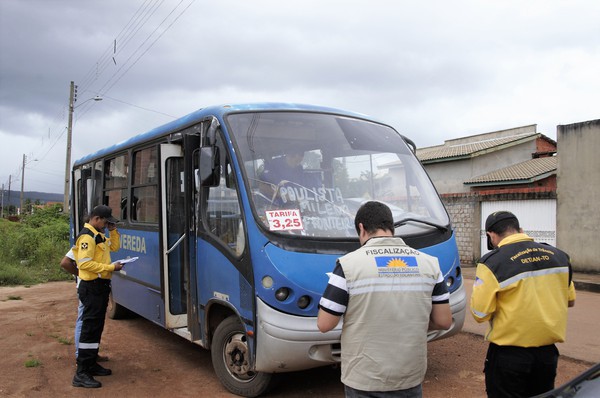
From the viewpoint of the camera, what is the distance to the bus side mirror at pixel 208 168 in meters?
4.56

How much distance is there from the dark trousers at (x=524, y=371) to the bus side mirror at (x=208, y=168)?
2722mm

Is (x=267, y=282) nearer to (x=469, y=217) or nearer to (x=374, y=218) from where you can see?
(x=374, y=218)

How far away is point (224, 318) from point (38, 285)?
992 centimetres

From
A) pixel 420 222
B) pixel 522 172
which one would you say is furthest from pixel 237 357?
pixel 522 172

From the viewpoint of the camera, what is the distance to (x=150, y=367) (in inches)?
227

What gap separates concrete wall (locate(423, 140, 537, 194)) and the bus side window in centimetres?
2058

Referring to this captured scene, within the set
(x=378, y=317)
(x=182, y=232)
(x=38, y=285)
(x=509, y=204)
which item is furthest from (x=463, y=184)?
(x=378, y=317)

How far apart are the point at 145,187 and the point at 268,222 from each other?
272 centimetres

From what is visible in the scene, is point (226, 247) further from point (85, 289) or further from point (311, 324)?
point (85, 289)

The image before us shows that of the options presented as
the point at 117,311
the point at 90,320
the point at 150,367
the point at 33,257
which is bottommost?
the point at 150,367

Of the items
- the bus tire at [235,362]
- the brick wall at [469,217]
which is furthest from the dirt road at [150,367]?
the brick wall at [469,217]

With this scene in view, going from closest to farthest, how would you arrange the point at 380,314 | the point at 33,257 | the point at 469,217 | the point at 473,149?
the point at 380,314, the point at 33,257, the point at 469,217, the point at 473,149

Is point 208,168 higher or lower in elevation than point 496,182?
lower

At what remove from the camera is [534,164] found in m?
23.9
